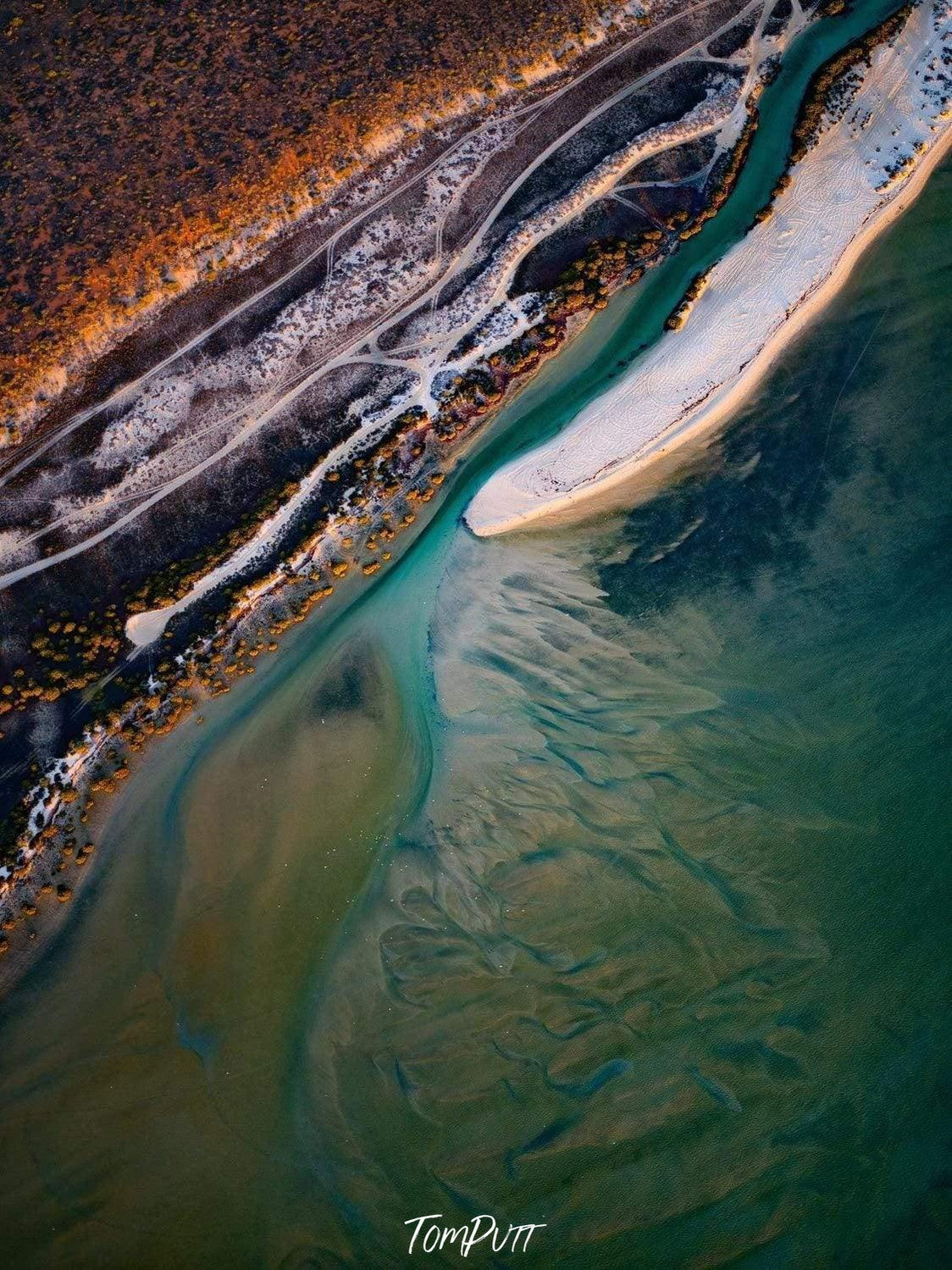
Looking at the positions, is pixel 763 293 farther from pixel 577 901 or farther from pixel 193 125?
pixel 577 901

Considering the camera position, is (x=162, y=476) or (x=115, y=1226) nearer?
(x=115, y=1226)

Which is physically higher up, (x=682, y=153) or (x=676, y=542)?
(x=682, y=153)

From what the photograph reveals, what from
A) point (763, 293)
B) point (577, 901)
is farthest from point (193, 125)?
point (577, 901)

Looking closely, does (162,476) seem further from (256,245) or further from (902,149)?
(902,149)

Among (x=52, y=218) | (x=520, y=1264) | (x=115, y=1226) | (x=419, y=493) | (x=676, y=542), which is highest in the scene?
(x=52, y=218)

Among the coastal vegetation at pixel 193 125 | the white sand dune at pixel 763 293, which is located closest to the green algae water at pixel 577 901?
the white sand dune at pixel 763 293

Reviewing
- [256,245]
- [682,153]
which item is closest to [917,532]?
[682,153]

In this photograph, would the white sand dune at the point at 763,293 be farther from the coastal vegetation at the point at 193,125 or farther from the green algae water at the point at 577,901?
the coastal vegetation at the point at 193,125
